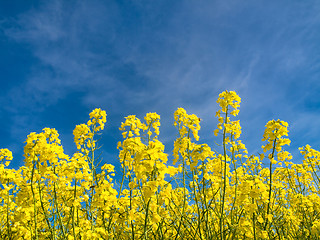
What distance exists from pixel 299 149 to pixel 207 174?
5.36 metres

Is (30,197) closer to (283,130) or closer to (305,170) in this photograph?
(283,130)

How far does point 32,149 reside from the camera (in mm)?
3533

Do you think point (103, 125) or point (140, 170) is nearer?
point (140, 170)

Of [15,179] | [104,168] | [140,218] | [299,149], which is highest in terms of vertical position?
[299,149]

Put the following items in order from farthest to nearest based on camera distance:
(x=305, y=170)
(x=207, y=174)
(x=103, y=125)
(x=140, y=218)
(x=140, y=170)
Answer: (x=305, y=170), (x=103, y=125), (x=140, y=218), (x=207, y=174), (x=140, y=170)

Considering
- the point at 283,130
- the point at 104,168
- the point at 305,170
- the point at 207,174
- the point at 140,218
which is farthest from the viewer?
the point at 305,170

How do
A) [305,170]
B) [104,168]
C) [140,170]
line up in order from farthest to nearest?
[305,170] → [104,168] → [140,170]

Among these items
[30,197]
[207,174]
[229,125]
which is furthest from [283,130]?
[30,197]

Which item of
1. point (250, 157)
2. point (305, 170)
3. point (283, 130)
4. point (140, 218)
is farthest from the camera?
point (305, 170)

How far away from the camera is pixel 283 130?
12.3 ft

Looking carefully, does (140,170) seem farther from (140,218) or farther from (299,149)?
(299,149)

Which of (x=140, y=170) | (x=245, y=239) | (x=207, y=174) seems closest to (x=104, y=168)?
(x=207, y=174)

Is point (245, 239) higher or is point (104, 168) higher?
point (104, 168)

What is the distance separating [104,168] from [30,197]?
4.61 feet
